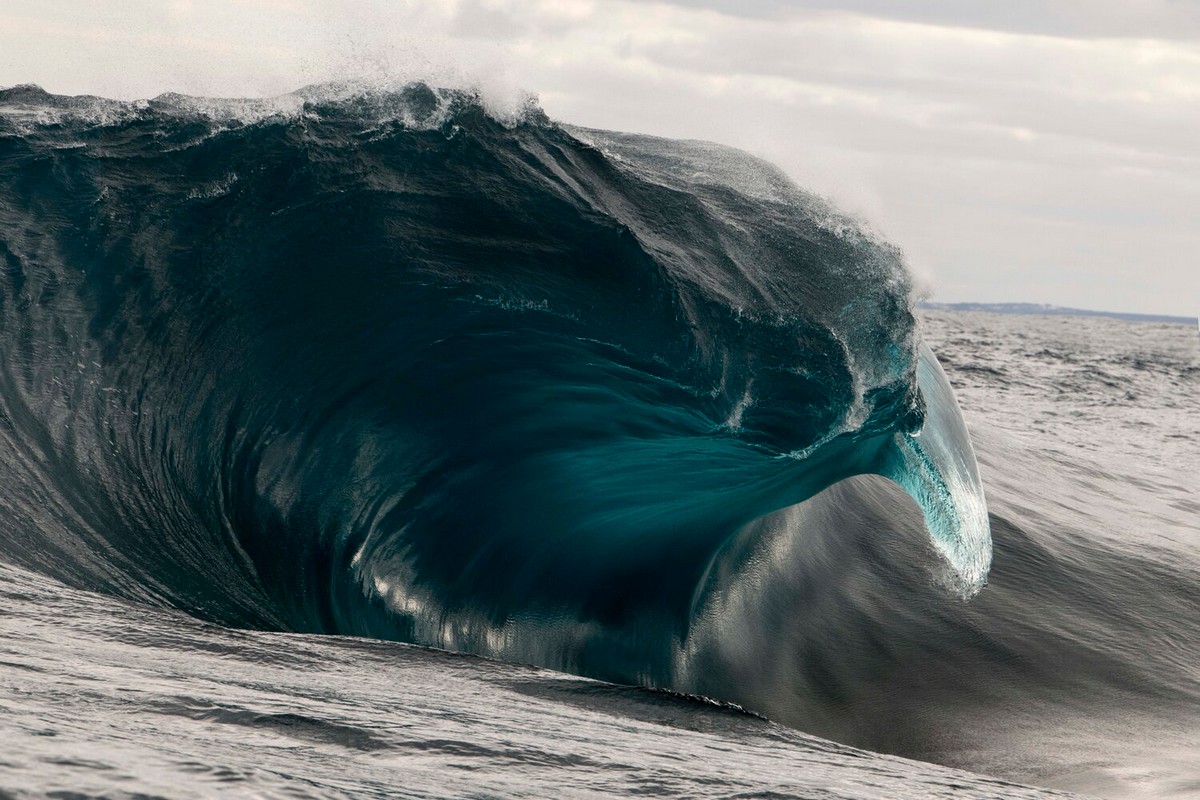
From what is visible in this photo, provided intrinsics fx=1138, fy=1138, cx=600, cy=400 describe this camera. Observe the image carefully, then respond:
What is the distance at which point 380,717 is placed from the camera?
2287 mm

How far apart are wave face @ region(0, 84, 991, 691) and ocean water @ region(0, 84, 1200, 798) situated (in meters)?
0.01

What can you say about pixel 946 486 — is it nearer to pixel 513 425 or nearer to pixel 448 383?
pixel 513 425

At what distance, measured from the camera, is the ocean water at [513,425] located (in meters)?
4.18

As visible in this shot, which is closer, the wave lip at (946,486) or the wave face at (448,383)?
the wave face at (448,383)

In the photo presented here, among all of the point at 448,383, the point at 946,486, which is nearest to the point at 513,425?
the point at 448,383

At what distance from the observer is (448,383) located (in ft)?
14.8

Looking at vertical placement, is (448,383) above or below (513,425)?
above

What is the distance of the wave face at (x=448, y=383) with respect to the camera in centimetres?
423

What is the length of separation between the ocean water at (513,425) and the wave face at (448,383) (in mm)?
13

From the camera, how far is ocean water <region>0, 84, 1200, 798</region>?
13.7 ft

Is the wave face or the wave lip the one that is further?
the wave lip

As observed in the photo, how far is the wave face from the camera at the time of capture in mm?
4227

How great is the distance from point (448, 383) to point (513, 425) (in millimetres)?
309

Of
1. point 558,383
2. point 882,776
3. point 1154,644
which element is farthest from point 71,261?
point 1154,644
